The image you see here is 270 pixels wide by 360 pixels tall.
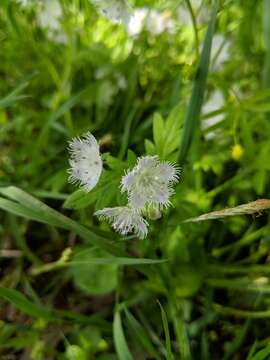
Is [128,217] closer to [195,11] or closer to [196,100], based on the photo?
[196,100]

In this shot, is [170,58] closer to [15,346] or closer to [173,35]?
[173,35]

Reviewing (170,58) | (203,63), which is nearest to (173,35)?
(170,58)

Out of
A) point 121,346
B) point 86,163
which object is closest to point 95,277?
point 121,346

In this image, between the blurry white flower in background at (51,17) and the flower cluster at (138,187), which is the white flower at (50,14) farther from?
the flower cluster at (138,187)

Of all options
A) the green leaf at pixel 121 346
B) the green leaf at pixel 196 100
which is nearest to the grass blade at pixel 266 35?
the green leaf at pixel 196 100

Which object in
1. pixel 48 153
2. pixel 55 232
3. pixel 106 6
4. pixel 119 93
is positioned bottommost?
pixel 55 232

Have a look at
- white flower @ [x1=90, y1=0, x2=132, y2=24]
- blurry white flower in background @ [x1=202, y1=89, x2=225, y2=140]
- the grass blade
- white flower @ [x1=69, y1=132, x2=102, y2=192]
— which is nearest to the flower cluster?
white flower @ [x1=69, y1=132, x2=102, y2=192]
